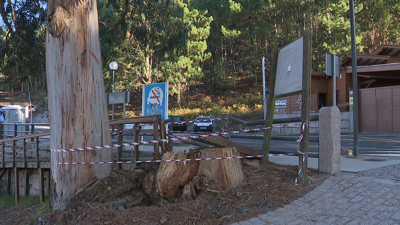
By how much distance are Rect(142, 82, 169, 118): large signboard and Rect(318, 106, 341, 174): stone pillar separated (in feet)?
16.3

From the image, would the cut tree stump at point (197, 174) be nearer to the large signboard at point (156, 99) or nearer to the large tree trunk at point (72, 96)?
the large tree trunk at point (72, 96)

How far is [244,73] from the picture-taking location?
145 ft

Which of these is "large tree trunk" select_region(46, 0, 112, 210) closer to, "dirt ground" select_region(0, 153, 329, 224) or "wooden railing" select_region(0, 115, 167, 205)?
"dirt ground" select_region(0, 153, 329, 224)

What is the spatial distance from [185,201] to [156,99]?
5.13 meters

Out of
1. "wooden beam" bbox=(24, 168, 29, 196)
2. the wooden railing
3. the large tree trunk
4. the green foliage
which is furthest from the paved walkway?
the green foliage

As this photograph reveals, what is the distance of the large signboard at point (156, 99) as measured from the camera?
32.3ft

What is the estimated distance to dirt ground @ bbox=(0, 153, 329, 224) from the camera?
185 inches

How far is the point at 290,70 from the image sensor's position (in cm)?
609

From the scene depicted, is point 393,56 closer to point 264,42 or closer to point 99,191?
point 264,42

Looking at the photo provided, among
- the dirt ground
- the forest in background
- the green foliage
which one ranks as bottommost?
the dirt ground

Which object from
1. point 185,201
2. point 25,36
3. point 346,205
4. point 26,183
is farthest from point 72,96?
point 25,36

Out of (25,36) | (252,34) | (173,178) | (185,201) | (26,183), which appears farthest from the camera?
(252,34)

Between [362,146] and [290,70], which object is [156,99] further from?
[362,146]

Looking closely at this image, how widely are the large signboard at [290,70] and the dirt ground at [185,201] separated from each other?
4.57ft
